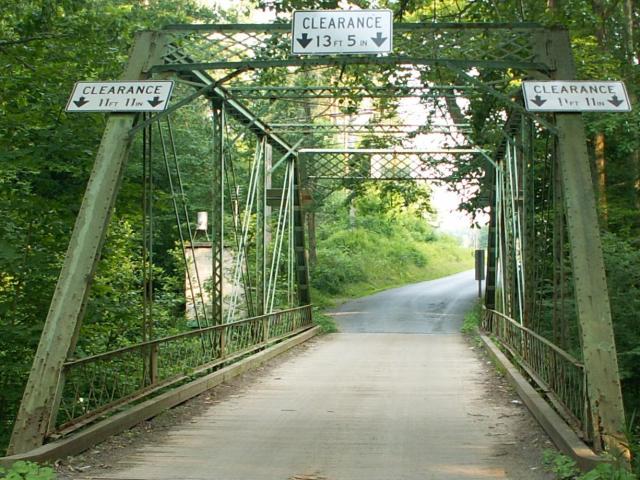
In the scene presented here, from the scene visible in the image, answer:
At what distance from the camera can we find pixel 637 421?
1098 cm

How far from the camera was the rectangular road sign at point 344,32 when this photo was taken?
7.87 meters

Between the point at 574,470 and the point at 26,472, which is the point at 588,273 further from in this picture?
the point at 26,472

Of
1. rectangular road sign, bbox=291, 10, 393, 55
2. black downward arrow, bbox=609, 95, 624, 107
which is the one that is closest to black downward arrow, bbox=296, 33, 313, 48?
rectangular road sign, bbox=291, 10, 393, 55

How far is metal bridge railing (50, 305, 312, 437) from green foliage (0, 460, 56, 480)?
0.80 m

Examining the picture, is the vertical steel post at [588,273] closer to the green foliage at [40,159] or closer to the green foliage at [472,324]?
the green foliage at [40,159]

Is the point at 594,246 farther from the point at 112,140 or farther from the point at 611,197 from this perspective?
the point at 611,197

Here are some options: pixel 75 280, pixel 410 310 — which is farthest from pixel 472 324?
pixel 75 280

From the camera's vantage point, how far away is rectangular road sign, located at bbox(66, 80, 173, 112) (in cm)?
768

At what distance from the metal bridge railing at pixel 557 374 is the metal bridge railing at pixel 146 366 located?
13.6 ft

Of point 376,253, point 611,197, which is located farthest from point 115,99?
point 376,253

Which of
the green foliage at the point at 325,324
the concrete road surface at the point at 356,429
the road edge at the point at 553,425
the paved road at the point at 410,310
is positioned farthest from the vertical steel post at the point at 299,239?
the road edge at the point at 553,425

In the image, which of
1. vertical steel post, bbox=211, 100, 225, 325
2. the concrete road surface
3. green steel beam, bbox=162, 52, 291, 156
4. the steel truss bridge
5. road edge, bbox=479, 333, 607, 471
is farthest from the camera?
vertical steel post, bbox=211, 100, 225, 325

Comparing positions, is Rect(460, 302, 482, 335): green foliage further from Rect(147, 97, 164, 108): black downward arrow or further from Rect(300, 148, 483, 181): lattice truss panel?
Rect(147, 97, 164, 108): black downward arrow

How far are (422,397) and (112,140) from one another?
527 centimetres
